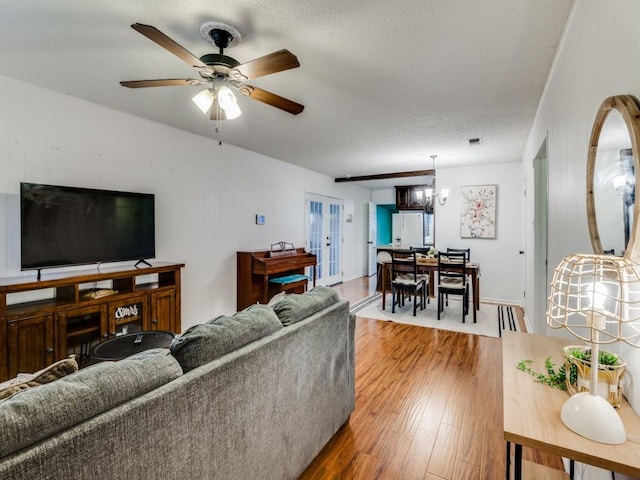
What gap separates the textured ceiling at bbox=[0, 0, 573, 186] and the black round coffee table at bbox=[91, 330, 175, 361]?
6.50ft

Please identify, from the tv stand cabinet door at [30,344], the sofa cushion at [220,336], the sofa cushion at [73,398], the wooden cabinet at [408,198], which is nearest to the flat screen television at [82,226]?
the tv stand cabinet door at [30,344]

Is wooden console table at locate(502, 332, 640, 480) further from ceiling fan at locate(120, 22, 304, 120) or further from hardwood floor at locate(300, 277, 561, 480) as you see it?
ceiling fan at locate(120, 22, 304, 120)

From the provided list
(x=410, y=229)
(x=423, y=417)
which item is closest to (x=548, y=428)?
(x=423, y=417)

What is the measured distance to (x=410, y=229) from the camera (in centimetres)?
855

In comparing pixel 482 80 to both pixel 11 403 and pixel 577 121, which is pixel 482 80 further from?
pixel 11 403

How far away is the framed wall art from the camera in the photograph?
5469mm

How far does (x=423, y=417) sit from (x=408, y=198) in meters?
6.35

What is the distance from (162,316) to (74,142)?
1.84m

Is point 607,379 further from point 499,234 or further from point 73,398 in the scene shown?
point 499,234

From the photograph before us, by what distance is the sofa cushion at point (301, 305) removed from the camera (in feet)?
5.32

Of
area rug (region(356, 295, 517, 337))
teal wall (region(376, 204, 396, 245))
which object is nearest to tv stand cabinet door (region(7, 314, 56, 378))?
area rug (region(356, 295, 517, 337))

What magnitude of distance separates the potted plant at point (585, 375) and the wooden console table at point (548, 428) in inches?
1.5

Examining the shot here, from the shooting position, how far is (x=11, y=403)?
0.75m

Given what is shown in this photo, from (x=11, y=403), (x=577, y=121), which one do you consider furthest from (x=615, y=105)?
(x=11, y=403)
